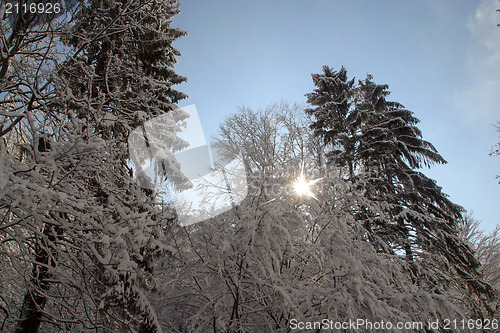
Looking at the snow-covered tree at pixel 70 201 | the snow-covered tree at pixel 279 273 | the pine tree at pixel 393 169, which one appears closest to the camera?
the snow-covered tree at pixel 70 201

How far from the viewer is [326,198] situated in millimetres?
4781

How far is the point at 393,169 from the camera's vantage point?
888 cm

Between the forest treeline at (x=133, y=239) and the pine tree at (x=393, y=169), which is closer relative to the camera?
the forest treeline at (x=133, y=239)

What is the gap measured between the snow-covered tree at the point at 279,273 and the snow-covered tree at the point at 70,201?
601mm

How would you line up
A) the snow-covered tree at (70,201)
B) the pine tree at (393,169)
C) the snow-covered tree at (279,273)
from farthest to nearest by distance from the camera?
the pine tree at (393,169), the snow-covered tree at (279,273), the snow-covered tree at (70,201)

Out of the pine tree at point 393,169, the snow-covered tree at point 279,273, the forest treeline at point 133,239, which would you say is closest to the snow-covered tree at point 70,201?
the forest treeline at point 133,239

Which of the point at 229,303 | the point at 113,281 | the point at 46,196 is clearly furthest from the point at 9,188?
the point at 229,303

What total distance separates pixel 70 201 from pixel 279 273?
2.55 meters

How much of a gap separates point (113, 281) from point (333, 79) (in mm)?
10247

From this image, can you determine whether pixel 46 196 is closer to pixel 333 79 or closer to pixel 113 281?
pixel 113 281

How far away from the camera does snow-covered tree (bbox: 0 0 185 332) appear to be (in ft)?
8.29

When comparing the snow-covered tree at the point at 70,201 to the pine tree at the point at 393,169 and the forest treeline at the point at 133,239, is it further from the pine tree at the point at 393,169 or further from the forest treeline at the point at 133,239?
the pine tree at the point at 393,169

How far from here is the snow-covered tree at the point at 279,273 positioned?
3000 millimetres

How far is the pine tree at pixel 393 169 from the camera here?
7.57 m
